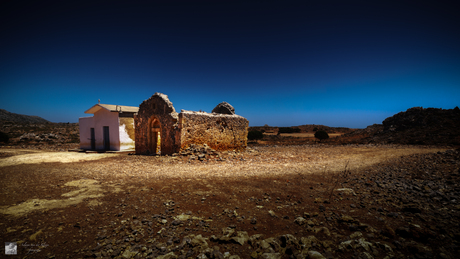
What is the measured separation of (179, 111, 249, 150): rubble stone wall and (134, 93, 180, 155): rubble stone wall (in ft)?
2.29

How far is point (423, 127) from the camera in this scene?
996 inches

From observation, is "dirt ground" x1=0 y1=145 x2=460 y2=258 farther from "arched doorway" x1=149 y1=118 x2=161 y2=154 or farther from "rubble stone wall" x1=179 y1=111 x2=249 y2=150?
"arched doorway" x1=149 y1=118 x2=161 y2=154

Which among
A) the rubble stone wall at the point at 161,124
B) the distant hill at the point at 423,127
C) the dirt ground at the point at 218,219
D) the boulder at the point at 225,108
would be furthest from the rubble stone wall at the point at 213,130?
the distant hill at the point at 423,127

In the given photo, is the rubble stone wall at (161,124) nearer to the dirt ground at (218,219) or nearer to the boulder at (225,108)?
the boulder at (225,108)

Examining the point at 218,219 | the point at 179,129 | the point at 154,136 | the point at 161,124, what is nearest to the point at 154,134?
the point at 154,136

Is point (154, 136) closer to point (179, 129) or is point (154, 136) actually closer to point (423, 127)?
point (179, 129)

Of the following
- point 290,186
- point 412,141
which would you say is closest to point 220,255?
point 290,186

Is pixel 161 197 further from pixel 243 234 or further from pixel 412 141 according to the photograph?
pixel 412 141

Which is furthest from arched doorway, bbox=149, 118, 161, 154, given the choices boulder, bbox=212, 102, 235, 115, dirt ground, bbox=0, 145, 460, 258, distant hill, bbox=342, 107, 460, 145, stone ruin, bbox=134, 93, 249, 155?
distant hill, bbox=342, 107, 460, 145

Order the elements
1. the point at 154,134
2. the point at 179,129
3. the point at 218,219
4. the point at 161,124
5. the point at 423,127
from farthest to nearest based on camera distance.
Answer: the point at 423,127
the point at 154,134
the point at 161,124
the point at 179,129
the point at 218,219

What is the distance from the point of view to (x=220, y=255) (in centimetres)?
286

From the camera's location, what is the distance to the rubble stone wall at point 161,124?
13117 millimetres

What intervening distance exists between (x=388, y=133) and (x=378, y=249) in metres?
33.6

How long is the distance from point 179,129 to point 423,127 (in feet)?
109
